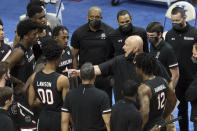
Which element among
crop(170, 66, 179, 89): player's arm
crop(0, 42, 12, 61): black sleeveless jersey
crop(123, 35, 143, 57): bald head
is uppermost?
crop(123, 35, 143, 57): bald head

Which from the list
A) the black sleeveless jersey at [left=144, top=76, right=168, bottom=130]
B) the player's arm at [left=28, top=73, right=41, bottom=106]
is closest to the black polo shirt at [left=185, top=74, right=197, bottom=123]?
the black sleeveless jersey at [left=144, top=76, right=168, bottom=130]

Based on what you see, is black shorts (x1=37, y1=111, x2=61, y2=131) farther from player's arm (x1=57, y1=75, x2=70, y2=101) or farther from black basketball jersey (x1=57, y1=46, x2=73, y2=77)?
black basketball jersey (x1=57, y1=46, x2=73, y2=77)

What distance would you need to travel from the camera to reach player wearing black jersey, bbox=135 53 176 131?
215 inches

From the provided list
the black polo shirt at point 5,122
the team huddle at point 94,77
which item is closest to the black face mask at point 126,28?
the team huddle at point 94,77

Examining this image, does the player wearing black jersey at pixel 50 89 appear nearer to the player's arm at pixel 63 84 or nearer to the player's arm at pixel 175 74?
the player's arm at pixel 63 84

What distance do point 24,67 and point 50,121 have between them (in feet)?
3.45

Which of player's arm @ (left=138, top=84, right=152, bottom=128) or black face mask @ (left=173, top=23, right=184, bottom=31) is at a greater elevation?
black face mask @ (left=173, top=23, right=184, bottom=31)

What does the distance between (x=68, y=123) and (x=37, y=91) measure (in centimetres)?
60

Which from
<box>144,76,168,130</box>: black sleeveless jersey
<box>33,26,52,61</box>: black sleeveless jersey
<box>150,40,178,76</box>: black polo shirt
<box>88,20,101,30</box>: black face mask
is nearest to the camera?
<box>144,76,168,130</box>: black sleeveless jersey

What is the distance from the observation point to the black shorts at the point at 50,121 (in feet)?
19.7

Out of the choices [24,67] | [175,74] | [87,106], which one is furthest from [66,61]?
[175,74]

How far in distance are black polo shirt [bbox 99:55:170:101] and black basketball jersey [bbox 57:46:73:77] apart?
571 millimetres

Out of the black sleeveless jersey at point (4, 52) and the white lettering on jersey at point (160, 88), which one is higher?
the black sleeveless jersey at point (4, 52)

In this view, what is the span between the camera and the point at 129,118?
5184mm
